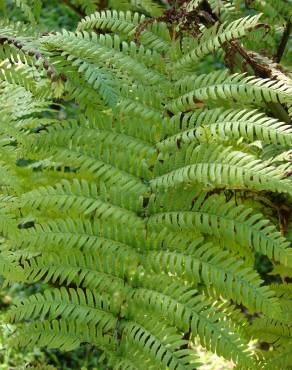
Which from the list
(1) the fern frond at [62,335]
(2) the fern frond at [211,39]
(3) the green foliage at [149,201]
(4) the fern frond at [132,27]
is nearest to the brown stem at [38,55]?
(3) the green foliage at [149,201]

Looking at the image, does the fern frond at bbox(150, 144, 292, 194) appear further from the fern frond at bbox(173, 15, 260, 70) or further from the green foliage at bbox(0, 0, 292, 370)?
the fern frond at bbox(173, 15, 260, 70)

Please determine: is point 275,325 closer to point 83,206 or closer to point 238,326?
point 238,326

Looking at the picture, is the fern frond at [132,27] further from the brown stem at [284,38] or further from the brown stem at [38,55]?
the brown stem at [284,38]

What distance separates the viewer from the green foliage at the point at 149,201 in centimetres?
100

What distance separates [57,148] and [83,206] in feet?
0.44

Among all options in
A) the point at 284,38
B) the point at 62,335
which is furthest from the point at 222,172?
the point at 284,38

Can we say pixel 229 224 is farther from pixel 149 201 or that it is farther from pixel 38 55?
pixel 38 55

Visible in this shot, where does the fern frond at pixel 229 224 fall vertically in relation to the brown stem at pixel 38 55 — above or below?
below

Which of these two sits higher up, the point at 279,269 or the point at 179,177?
the point at 179,177

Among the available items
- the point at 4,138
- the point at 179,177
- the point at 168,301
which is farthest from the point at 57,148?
the point at 168,301

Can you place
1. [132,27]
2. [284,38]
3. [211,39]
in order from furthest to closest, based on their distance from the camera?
[284,38], [132,27], [211,39]

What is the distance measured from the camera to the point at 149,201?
112 cm

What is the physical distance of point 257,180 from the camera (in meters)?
1.01

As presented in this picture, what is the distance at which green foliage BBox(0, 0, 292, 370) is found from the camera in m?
1.00
